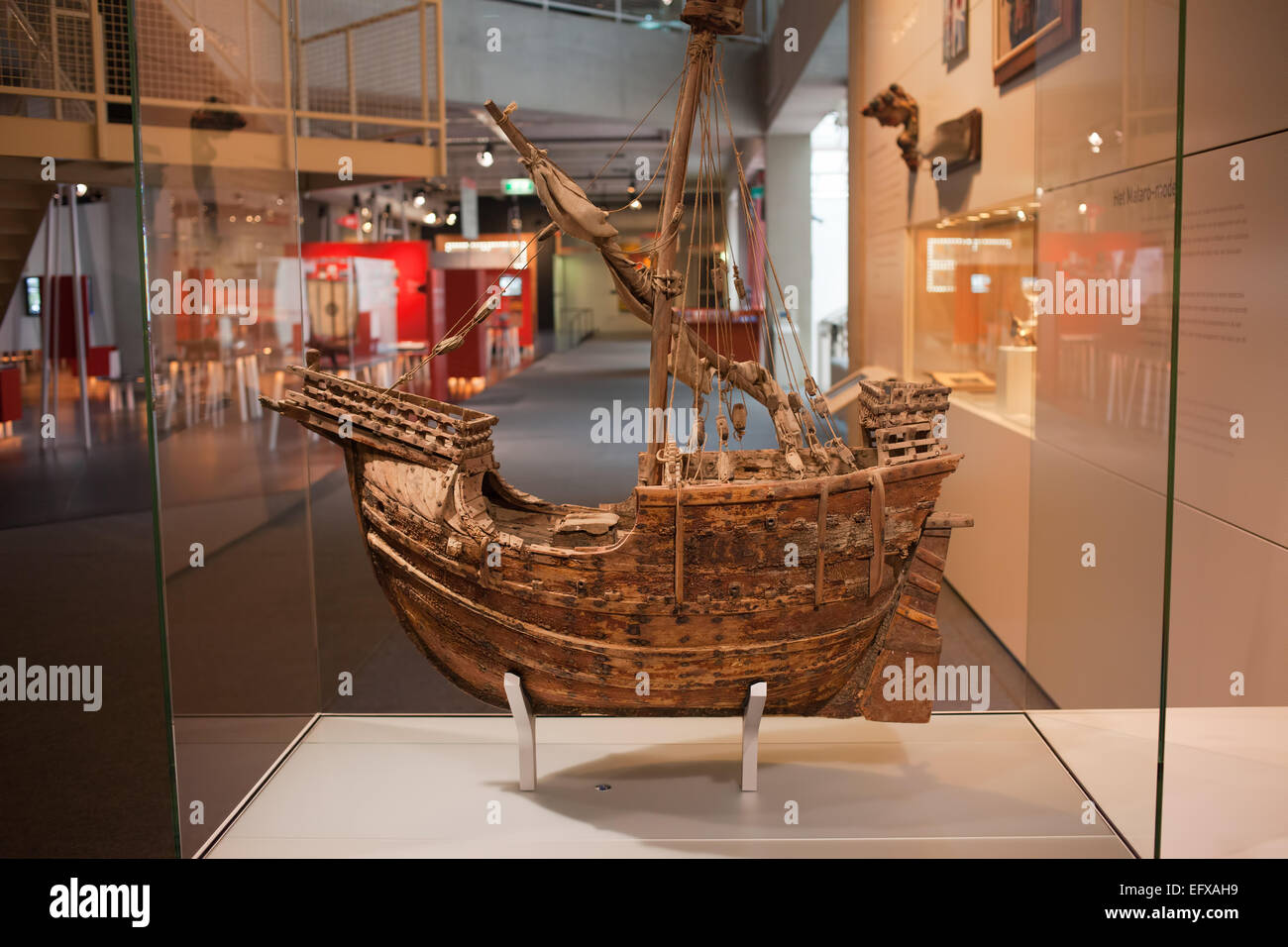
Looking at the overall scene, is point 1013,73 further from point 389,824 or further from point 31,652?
point 31,652

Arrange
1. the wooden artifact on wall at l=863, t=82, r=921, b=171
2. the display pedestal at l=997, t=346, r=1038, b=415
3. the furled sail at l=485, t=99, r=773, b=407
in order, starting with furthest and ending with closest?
the wooden artifact on wall at l=863, t=82, r=921, b=171, the display pedestal at l=997, t=346, r=1038, b=415, the furled sail at l=485, t=99, r=773, b=407

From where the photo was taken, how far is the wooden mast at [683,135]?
335cm

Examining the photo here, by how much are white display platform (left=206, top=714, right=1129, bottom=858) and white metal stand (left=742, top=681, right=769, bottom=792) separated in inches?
2.3

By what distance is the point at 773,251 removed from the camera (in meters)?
4.30

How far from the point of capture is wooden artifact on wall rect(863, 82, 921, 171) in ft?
17.9

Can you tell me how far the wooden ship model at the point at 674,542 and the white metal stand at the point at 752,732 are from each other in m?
0.05

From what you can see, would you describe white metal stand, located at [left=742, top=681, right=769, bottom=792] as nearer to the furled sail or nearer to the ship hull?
the ship hull

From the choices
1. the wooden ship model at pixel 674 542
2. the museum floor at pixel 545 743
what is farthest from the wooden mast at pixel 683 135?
the museum floor at pixel 545 743

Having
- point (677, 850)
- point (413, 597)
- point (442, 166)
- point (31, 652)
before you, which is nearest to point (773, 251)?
point (442, 166)

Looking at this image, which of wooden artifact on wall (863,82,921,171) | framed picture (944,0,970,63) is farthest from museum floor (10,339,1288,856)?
framed picture (944,0,970,63)

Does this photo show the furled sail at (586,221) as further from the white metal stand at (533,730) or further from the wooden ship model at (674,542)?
the white metal stand at (533,730)

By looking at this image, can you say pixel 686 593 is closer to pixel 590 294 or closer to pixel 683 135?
pixel 590 294

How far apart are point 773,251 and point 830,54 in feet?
2.94

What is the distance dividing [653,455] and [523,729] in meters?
0.94
